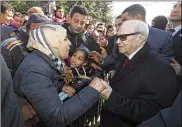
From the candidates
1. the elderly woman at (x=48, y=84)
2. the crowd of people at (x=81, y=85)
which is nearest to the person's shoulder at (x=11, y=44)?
the crowd of people at (x=81, y=85)

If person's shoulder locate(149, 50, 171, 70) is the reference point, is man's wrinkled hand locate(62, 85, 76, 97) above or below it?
below

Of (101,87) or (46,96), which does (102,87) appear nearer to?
(101,87)

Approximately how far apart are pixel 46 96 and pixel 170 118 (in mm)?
1034

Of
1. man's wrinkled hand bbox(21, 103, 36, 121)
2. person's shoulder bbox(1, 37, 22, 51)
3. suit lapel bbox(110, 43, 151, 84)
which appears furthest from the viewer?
person's shoulder bbox(1, 37, 22, 51)

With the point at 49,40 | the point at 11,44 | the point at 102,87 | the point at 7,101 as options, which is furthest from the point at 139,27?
the point at 11,44

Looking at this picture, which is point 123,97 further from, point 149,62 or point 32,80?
point 32,80

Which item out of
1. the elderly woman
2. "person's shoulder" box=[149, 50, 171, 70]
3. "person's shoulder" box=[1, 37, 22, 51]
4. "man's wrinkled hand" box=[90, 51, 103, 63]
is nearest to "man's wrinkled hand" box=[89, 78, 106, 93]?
the elderly woman

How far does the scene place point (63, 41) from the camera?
2.39 meters

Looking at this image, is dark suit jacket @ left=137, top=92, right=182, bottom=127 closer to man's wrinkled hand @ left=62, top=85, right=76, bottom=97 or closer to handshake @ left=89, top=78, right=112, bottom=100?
handshake @ left=89, top=78, right=112, bottom=100

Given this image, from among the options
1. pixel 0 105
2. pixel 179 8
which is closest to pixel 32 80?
pixel 0 105

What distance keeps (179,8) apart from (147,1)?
→ 0.55 metres

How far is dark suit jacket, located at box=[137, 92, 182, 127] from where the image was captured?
1.34 m

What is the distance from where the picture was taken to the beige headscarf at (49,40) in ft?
7.51

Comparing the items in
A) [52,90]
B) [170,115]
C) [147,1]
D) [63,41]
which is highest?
[147,1]
